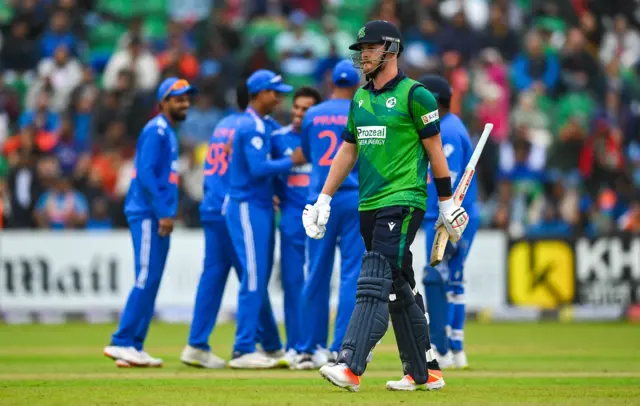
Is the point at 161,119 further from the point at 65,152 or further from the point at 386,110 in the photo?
the point at 65,152

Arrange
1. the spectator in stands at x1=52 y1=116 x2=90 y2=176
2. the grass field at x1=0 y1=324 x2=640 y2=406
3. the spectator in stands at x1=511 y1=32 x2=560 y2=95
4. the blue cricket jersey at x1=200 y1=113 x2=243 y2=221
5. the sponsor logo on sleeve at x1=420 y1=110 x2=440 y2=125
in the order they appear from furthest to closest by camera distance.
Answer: the spectator in stands at x1=511 y1=32 x2=560 y2=95
the spectator in stands at x1=52 y1=116 x2=90 y2=176
the blue cricket jersey at x1=200 y1=113 x2=243 y2=221
the sponsor logo on sleeve at x1=420 y1=110 x2=440 y2=125
the grass field at x1=0 y1=324 x2=640 y2=406

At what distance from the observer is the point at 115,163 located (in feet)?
77.3

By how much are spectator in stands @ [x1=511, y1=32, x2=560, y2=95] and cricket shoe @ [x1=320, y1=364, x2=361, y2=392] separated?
17482 mm

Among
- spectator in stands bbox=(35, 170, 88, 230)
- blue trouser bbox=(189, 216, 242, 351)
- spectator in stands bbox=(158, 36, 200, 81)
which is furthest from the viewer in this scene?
spectator in stands bbox=(158, 36, 200, 81)

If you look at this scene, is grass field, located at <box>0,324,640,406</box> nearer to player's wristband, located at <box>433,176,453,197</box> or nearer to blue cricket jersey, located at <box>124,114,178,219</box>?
player's wristband, located at <box>433,176,453,197</box>

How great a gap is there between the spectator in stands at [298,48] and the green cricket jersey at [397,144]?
53.1 ft

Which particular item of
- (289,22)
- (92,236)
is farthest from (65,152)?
(289,22)

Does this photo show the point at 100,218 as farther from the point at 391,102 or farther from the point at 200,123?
the point at 391,102

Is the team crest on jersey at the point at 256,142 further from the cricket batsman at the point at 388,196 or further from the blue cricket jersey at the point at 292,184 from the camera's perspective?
the cricket batsman at the point at 388,196

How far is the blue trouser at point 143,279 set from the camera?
12.8 m

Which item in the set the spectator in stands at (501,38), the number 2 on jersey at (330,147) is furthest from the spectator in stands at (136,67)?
the number 2 on jersey at (330,147)

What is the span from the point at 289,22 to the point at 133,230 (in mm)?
15059

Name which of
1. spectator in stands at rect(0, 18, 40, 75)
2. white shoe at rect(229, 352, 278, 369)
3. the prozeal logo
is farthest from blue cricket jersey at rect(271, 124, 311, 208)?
spectator in stands at rect(0, 18, 40, 75)

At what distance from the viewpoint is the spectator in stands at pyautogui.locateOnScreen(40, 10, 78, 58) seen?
2678 cm
